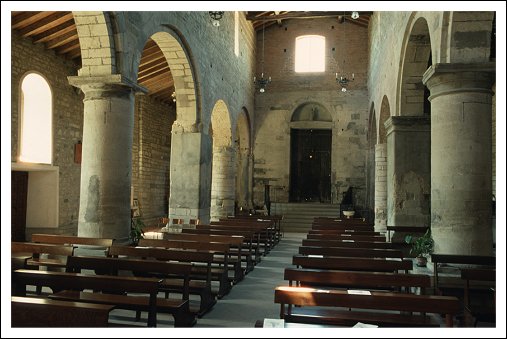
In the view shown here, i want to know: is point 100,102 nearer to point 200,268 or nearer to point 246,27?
point 200,268

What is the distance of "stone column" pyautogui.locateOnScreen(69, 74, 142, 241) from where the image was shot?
25.5 feet

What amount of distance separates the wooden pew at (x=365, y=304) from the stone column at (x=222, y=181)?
13547 mm

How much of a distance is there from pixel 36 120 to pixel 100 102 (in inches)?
236

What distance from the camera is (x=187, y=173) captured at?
1330 centimetres

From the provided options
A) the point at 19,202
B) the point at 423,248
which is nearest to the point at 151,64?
the point at 19,202

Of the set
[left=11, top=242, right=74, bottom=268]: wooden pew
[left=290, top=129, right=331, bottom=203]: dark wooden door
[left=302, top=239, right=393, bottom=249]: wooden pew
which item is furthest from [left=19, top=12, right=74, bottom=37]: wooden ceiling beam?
[left=290, top=129, right=331, bottom=203]: dark wooden door

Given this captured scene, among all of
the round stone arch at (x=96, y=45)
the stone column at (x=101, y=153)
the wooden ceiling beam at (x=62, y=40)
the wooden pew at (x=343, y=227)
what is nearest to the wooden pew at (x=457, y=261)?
the stone column at (x=101, y=153)

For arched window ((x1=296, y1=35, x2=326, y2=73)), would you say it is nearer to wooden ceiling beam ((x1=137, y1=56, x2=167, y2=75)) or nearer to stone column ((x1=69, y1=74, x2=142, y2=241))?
wooden ceiling beam ((x1=137, y1=56, x2=167, y2=75))

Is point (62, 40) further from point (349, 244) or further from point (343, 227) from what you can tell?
point (349, 244)

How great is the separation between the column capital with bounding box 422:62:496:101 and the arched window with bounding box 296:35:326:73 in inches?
651

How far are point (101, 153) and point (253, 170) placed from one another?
1545 centimetres

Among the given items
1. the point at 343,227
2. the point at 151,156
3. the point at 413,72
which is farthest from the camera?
the point at 151,156

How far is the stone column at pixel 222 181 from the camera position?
17.9 m

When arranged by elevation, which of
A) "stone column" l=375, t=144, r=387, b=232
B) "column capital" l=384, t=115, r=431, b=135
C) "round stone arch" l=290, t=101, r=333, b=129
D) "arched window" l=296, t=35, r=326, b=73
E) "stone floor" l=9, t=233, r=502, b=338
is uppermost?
"arched window" l=296, t=35, r=326, b=73
